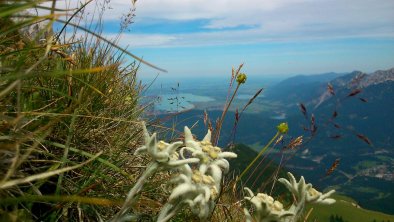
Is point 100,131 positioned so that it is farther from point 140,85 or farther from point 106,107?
point 140,85

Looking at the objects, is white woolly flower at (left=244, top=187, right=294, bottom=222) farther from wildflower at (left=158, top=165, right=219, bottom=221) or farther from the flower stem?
the flower stem

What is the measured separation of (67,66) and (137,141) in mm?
1104

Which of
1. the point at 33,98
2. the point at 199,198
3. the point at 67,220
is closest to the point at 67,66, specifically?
the point at 33,98

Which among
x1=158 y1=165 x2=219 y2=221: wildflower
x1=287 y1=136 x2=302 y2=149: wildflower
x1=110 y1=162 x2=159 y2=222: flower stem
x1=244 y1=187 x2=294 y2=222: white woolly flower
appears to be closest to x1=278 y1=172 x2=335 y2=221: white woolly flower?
x1=244 y1=187 x2=294 y2=222: white woolly flower

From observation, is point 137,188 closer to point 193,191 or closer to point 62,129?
point 193,191

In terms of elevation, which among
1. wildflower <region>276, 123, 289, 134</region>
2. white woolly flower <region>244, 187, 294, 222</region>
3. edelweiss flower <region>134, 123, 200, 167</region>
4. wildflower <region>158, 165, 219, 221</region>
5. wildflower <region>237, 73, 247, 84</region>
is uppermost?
wildflower <region>237, 73, 247, 84</region>

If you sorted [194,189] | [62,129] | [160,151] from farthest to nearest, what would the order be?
[62,129], [160,151], [194,189]

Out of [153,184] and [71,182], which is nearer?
[71,182]

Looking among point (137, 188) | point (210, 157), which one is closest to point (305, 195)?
point (210, 157)

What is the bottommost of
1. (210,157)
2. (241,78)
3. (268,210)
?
(268,210)

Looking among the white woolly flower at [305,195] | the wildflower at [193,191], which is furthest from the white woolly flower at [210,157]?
the white woolly flower at [305,195]

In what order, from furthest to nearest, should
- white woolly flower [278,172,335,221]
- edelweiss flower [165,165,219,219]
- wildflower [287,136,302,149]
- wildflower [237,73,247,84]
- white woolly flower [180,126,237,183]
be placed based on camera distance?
wildflower [237,73,247,84] → wildflower [287,136,302,149] → white woolly flower [278,172,335,221] → white woolly flower [180,126,237,183] → edelweiss flower [165,165,219,219]

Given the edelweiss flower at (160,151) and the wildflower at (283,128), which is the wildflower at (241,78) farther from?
the edelweiss flower at (160,151)

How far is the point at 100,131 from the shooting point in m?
3.62
